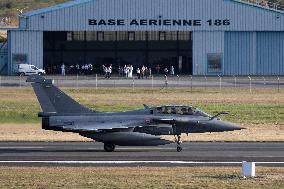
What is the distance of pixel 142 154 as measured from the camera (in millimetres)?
36094

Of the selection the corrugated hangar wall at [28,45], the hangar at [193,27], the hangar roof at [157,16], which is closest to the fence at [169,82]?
the hangar at [193,27]

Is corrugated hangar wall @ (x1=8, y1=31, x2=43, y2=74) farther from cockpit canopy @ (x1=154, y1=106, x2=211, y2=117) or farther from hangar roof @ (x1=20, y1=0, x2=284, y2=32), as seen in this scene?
cockpit canopy @ (x1=154, y1=106, x2=211, y2=117)

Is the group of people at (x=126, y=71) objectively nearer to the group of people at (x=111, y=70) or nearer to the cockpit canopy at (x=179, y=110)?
the group of people at (x=111, y=70)

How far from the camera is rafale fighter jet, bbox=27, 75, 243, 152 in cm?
3681

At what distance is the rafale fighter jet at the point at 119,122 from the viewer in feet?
121

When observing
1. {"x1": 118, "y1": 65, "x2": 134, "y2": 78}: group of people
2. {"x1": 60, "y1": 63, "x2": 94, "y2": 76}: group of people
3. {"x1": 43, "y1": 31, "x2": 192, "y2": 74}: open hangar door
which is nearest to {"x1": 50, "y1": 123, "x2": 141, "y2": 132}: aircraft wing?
{"x1": 118, "y1": 65, "x2": 134, "y2": 78}: group of people

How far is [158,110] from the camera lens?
3800 centimetres

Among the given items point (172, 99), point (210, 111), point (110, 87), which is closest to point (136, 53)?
point (110, 87)

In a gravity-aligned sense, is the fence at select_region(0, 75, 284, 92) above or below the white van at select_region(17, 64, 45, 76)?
below

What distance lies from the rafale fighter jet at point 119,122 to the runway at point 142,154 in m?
0.59

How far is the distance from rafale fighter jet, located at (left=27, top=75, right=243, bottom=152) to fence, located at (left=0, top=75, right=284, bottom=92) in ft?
117

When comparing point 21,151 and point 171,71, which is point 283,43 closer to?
point 171,71

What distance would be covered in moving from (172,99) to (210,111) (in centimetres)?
952

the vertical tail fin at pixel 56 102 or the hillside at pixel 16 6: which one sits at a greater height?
the hillside at pixel 16 6
